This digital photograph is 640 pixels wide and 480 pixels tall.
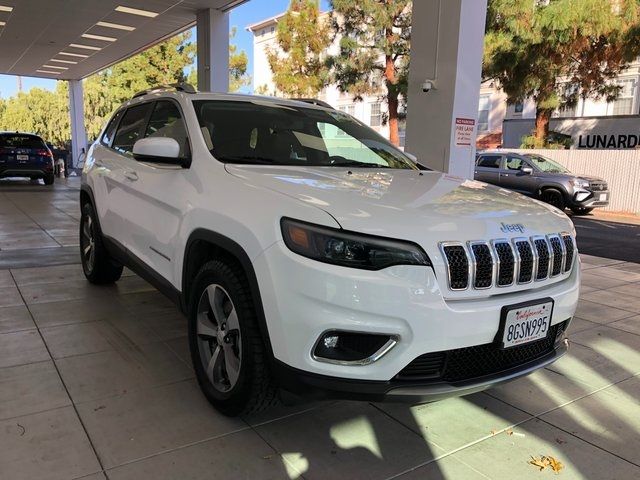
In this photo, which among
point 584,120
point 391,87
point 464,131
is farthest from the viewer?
point 584,120

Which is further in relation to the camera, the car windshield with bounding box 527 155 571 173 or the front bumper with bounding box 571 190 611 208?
the car windshield with bounding box 527 155 571 173

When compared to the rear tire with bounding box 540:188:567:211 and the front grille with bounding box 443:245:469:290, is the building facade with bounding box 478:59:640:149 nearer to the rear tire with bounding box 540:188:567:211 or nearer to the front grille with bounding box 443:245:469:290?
the rear tire with bounding box 540:188:567:211

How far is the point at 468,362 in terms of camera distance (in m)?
2.46

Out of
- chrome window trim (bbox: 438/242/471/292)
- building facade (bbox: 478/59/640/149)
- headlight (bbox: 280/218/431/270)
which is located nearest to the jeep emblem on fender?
chrome window trim (bbox: 438/242/471/292)

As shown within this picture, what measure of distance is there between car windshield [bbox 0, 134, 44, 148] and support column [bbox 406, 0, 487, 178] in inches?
531

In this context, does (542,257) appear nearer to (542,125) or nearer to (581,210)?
(581,210)

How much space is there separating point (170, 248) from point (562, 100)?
18.8m

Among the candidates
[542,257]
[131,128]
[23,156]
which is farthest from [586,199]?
[23,156]

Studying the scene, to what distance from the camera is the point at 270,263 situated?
2354 millimetres

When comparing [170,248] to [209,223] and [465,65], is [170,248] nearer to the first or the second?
[209,223]

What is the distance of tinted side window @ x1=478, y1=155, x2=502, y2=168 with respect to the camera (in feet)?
52.3

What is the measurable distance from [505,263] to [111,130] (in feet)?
13.1

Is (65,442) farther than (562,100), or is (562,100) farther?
(562,100)

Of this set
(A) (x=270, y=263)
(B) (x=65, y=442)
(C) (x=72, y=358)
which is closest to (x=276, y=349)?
(A) (x=270, y=263)
